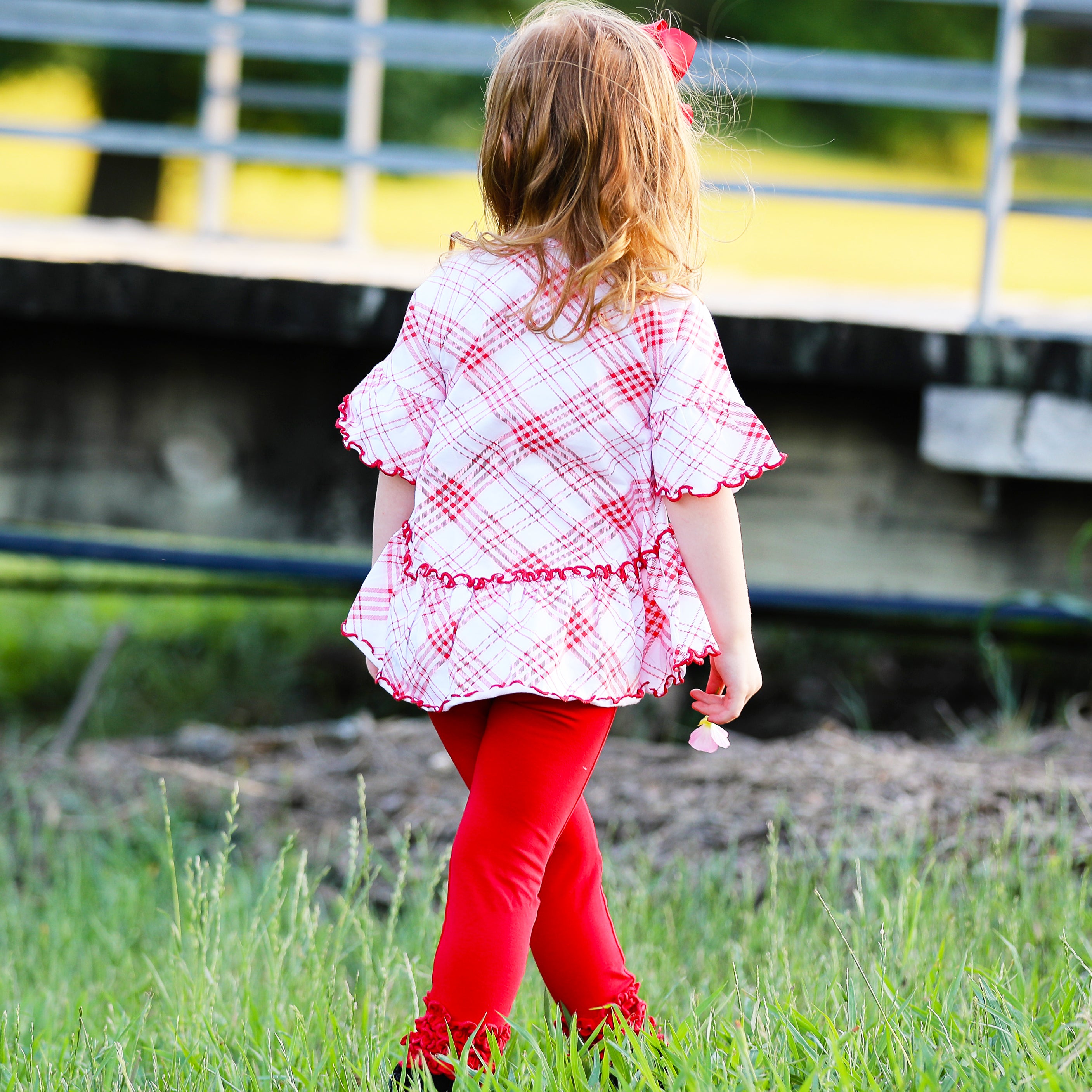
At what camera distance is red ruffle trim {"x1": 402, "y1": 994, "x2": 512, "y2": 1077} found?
5.79 ft

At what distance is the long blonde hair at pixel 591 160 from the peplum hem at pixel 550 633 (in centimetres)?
36

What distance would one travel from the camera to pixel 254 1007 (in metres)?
2.14

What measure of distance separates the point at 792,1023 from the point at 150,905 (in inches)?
71.8

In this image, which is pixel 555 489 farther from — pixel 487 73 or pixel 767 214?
pixel 767 214

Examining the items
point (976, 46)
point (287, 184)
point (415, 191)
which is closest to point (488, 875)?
point (287, 184)

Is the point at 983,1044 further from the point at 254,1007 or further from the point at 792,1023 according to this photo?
the point at 254,1007

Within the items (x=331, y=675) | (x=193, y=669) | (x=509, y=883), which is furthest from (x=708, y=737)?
(x=193, y=669)

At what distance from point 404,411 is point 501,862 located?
2.28 feet

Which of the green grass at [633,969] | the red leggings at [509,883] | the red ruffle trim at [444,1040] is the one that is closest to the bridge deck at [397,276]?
the green grass at [633,969]

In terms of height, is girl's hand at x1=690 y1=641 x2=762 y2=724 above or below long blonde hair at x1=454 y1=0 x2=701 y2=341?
below

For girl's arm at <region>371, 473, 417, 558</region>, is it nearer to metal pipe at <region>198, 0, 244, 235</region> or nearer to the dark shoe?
the dark shoe

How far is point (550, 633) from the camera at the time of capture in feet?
5.89

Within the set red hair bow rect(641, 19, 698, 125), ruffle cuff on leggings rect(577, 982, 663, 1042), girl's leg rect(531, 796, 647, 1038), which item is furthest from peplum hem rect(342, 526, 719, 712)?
red hair bow rect(641, 19, 698, 125)

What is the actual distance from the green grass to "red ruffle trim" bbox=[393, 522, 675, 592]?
52 cm
